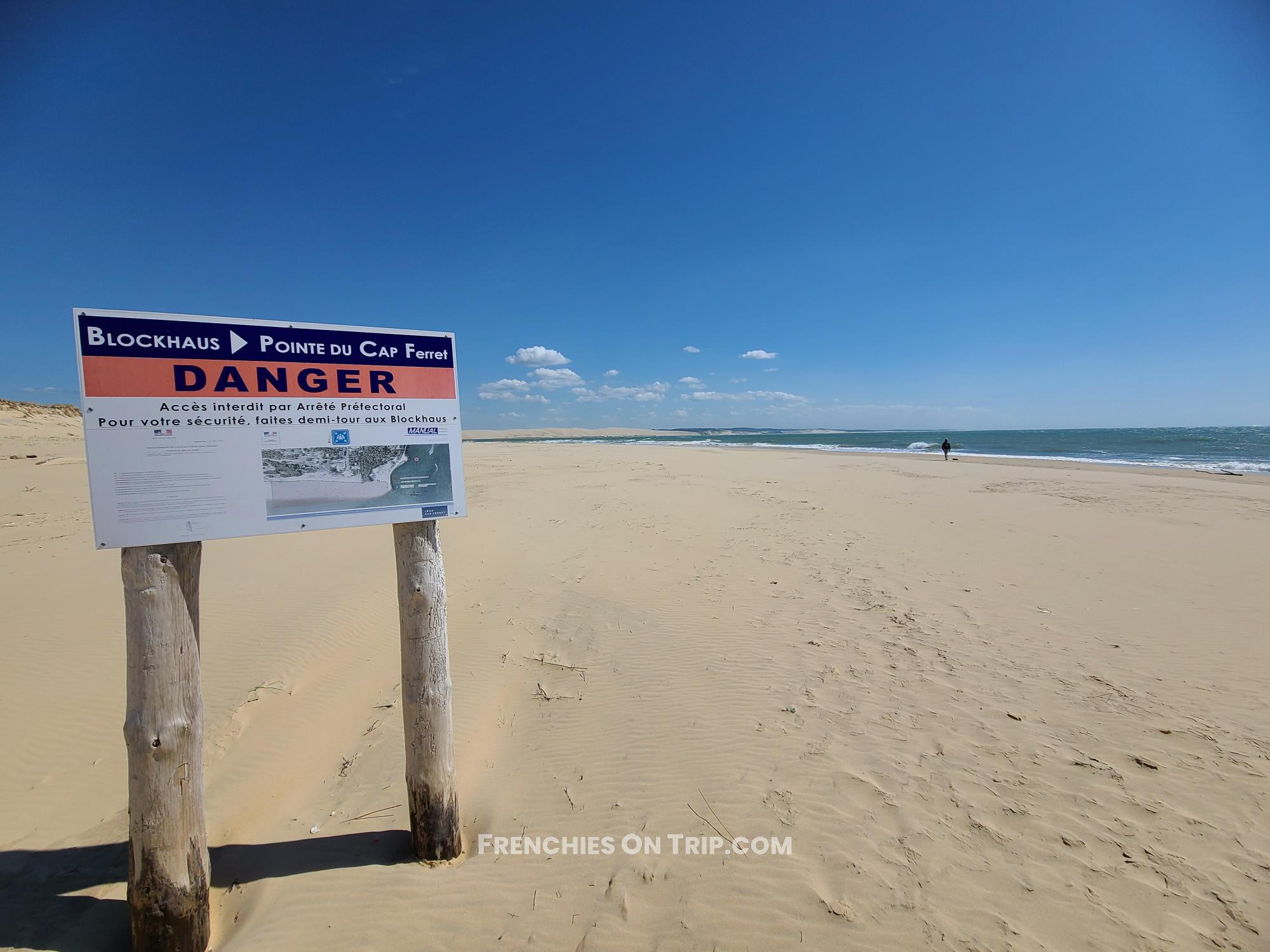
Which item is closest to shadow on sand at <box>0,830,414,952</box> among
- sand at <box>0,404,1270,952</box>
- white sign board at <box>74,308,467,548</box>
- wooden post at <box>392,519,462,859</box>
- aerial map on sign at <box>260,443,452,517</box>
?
sand at <box>0,404,1270,952</box>

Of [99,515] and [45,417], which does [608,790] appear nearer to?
[99,515]

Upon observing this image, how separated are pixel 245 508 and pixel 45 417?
58.1 metres

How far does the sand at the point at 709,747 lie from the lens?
288 centimetres

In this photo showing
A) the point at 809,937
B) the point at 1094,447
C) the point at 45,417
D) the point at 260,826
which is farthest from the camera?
the point at 1094,447

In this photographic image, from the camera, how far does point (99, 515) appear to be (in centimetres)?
242

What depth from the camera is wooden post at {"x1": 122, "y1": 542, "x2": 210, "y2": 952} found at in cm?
259

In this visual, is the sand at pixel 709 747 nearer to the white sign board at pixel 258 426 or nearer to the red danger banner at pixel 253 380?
the white sign board at pixel 258 426

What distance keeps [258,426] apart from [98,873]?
130 inches

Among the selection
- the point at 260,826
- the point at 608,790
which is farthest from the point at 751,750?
the point at 260,826

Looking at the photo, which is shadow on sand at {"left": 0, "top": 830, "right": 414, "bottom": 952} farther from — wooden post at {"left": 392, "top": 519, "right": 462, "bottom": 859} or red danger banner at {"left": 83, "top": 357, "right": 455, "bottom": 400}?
red danger banner at {"left": 83, "top": 357, "right": 455, "bottom": 400}

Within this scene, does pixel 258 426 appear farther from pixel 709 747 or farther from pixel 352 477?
pixel 709 747

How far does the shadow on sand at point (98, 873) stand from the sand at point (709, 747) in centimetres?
2

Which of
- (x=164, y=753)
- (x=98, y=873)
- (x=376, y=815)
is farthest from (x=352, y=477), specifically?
(x=98, y=873)

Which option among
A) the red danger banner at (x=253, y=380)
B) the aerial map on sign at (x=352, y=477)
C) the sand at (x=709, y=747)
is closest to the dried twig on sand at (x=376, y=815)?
the sand at (x=709, y=747)
